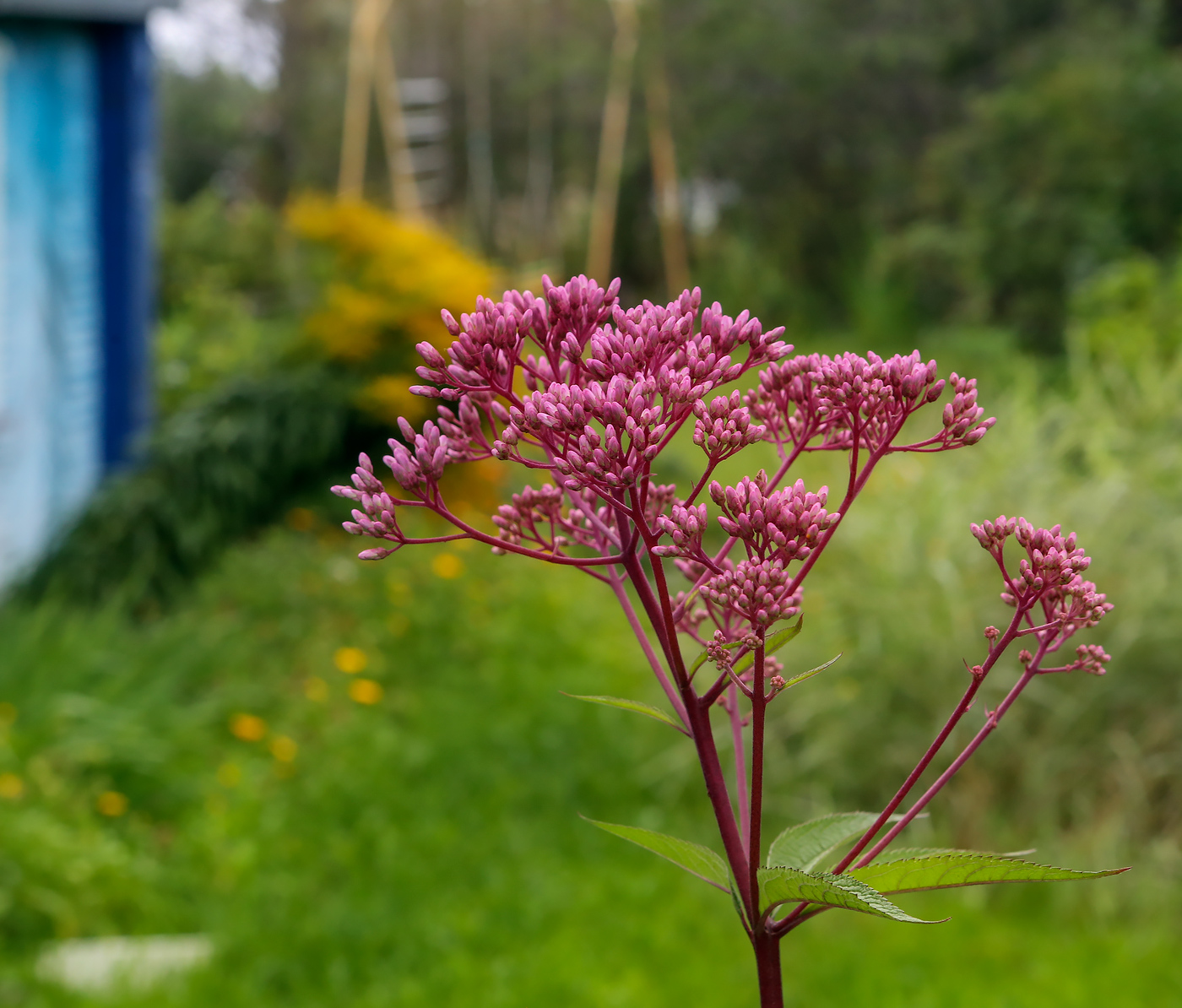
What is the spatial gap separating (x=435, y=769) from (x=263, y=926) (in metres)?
1.02

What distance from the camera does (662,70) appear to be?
46.5 feet

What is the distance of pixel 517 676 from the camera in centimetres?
475

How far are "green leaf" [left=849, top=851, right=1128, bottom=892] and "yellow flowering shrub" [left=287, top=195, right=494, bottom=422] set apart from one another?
5.52m

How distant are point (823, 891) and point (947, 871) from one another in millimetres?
98

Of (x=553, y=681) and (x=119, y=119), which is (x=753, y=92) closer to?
(x=119, y=119)

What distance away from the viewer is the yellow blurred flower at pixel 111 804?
3.52 meters

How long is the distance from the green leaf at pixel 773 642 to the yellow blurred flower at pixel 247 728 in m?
3.77

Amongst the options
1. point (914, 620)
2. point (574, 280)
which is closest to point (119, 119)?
point (914, 620)

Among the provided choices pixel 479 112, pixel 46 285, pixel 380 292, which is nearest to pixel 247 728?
pixel 46 285

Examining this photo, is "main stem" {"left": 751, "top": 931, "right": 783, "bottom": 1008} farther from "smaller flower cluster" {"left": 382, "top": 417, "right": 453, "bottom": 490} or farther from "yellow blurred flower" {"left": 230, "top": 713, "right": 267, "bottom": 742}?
"yellow blurred flower" {"left": 230, "top": 713, "right": 267, "bottom": 742}

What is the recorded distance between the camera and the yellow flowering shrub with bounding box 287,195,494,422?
614 cm

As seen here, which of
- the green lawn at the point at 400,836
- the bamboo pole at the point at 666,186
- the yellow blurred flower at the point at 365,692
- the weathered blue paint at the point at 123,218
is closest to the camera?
the green lawn at the point at 400,836

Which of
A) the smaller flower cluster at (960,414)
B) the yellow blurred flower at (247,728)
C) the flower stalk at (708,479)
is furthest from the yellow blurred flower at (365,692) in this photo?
the smaller flower cluster at (960,414)

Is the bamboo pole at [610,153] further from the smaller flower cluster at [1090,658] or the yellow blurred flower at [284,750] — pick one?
the smaller flower cluster at [1090,658]
